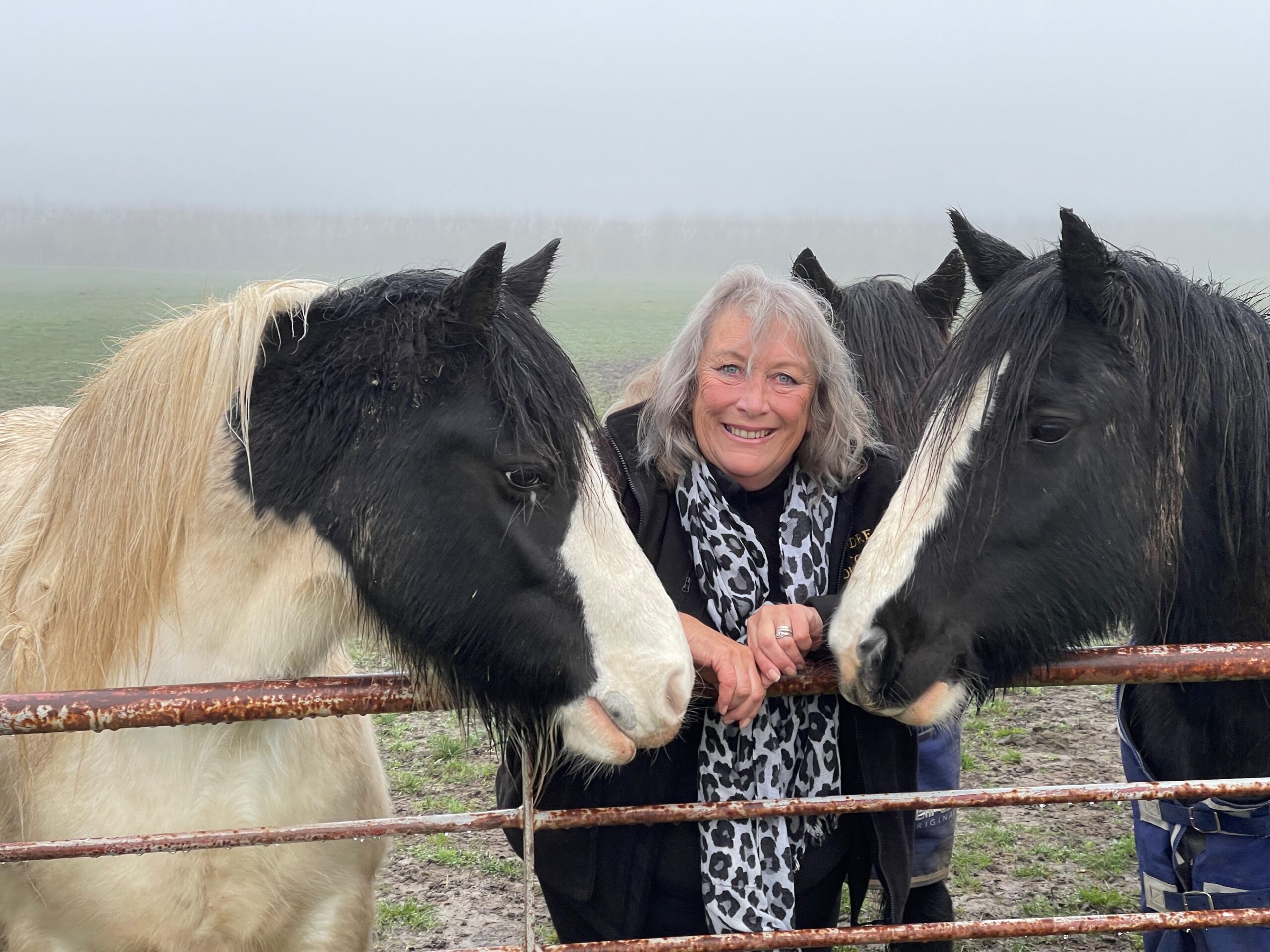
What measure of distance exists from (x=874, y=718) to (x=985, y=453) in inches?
26.7

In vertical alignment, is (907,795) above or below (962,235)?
below

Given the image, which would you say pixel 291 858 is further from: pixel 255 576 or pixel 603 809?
pixel 603 809

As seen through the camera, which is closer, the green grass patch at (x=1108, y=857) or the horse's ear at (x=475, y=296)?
the horse's ear at (x=475, y=296)

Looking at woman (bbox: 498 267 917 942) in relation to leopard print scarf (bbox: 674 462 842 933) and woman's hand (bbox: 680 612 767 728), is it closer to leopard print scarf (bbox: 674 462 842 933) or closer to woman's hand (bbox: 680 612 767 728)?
leopard print scarf (bbox: 674 462 842 933)

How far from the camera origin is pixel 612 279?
13225cm

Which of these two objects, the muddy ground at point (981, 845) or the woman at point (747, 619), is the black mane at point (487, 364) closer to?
the woman at point (747, 619)

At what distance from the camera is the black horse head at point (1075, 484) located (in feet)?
7.20

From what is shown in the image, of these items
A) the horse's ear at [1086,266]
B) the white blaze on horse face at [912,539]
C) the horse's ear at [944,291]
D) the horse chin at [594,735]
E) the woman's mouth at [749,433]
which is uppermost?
the horse's ear at [944,291]

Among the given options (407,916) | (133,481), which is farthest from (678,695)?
(407,916)

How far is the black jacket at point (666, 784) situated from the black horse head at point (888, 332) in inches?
43.4

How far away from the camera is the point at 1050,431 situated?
227cm

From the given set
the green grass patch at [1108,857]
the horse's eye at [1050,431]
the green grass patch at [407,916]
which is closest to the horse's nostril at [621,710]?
the horse's eye at [1050,431]

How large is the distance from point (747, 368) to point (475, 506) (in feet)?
2.77

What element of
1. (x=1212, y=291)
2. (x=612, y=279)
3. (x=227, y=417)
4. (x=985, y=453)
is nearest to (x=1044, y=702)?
(x=1212, y=291)
